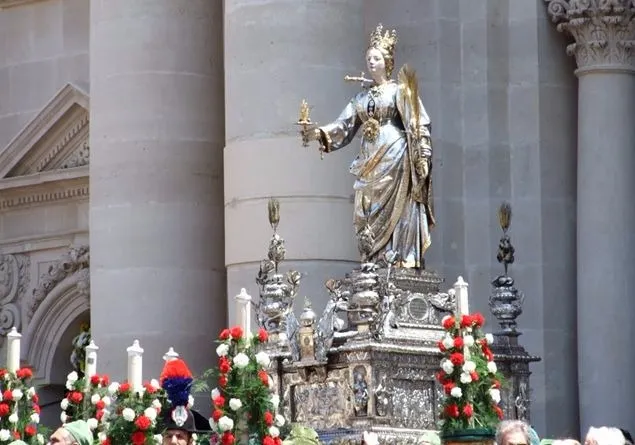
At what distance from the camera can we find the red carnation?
639 inches

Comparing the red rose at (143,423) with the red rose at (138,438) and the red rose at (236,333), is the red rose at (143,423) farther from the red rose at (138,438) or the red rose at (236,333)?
the red rose at (236,333)

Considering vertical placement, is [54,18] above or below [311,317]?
above

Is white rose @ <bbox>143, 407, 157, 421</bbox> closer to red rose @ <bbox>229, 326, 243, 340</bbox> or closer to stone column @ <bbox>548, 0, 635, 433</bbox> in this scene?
red rose @ <bbox>229, 326, 243, 340</bbox>

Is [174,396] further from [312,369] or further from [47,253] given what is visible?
[47,253]

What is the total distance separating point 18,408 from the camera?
18109 mm

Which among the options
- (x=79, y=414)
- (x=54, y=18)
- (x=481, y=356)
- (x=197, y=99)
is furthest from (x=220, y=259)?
(x=481, y=356)

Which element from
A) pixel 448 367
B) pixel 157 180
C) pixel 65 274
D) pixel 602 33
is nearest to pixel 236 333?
pixel 448 367

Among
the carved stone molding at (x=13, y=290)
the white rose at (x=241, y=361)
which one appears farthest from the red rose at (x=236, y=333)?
the carved stone molding at (x=13, y=290)

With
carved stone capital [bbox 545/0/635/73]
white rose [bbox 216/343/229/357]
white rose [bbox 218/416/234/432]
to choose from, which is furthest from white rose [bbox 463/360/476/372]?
carved stone capital [bbox 545/0/635/73]

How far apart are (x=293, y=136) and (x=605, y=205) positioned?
2.99 m

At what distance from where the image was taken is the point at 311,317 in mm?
18672

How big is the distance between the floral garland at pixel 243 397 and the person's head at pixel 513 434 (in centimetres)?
352

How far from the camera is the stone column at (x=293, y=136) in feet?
72.5

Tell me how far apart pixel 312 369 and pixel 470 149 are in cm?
504
